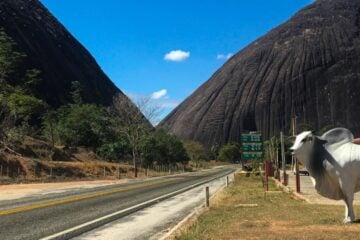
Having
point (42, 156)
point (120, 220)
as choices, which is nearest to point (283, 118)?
point (42, 156)

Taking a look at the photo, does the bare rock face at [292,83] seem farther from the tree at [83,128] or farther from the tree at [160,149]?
the tree at [83,128]

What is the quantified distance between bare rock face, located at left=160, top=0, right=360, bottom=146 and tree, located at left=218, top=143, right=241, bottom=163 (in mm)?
3439

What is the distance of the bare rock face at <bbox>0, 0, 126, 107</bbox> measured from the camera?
120 m

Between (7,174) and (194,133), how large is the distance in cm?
12059

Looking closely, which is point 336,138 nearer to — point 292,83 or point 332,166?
point 332,166

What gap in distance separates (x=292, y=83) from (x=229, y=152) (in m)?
27.6

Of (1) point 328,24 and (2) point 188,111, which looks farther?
(2) point 188,111

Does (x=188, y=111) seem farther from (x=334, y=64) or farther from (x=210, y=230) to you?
(x=210, y=230)

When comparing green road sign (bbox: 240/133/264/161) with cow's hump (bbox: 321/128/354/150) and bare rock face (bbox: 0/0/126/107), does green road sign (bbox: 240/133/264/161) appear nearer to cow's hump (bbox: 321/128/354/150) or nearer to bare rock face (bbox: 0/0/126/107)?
cow's hump (bbox: 321/128/354/150)

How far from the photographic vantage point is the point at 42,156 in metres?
63.8

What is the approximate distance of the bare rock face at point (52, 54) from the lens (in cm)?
11969

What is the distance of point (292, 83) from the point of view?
492 feet

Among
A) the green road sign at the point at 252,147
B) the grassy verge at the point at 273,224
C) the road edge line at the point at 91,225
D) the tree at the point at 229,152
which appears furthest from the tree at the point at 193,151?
the grassy verge at the point at 273,224

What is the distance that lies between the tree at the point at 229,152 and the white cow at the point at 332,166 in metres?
142
